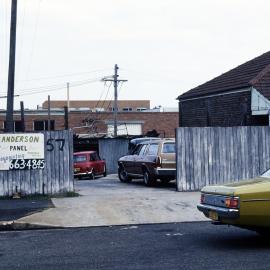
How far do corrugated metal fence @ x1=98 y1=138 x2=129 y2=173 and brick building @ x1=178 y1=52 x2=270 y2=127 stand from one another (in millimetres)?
4444

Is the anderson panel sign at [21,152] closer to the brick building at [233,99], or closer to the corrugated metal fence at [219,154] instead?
the corrugated metal fence at [219,154]

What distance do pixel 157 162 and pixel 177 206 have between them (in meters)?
4.98

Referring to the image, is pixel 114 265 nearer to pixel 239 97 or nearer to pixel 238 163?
pixel 238 163

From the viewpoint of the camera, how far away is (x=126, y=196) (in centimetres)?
1792

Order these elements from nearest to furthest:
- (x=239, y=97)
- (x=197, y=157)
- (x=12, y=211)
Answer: (x=12, y=211) < (x=197, y=157) < (x=239, y=97)

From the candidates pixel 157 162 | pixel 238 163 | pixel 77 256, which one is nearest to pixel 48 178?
pixel 157 162

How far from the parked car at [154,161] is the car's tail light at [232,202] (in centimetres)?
1064

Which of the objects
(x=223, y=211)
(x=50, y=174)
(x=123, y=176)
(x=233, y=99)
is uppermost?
(x=233, y=99)

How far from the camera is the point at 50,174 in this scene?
18.5 meters

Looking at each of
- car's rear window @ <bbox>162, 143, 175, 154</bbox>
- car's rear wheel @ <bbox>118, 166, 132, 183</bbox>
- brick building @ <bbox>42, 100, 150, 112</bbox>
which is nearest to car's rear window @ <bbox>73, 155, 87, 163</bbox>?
car's rear wheel @ <bbox>118, 166, 132, 183</bbox>

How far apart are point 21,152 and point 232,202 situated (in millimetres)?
9539

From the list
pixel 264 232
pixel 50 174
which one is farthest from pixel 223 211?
pixel 50 174

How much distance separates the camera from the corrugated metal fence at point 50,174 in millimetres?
18344

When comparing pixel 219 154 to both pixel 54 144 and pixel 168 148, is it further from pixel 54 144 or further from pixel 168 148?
pixel 54 144
